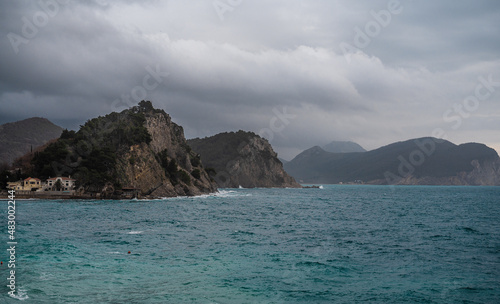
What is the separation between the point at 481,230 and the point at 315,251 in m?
31.4

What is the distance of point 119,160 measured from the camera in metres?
137

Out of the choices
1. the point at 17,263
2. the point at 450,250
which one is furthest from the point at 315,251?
the point at 17,263

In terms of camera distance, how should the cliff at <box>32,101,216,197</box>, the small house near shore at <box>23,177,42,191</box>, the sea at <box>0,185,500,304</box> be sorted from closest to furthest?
the sea at <box>0,185,500,304</box> → the small house near shore at <box>23,177,42,191</box> → the cliff at <box>32,101,216,197</box>

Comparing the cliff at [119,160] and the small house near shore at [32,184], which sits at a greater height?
the cliff at [119,160]

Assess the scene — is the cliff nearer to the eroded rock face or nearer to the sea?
the eroded rock face

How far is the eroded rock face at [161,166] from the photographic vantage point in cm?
13725

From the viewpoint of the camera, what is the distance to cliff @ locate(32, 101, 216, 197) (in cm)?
13038

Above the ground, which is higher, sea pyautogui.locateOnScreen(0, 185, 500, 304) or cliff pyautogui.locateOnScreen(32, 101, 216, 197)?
cliff pyautogui.locateOnScreen(32, 101, 216, 197)

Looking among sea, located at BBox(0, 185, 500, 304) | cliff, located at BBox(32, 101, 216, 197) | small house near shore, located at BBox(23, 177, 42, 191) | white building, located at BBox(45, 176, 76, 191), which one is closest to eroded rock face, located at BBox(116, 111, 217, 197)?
cliff, located at BBox(32, 101, 216, 197)

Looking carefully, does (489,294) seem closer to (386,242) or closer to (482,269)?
(482,269)

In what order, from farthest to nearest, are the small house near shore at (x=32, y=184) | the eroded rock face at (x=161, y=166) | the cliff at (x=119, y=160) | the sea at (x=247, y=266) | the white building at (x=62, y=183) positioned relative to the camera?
the eroded rock face at (x=161, y=166) < the cliff at (x=119, y=160) < the white building at (x=62, y=183) < the small house near shore at (x=32, y=184) < the sea at (x=247, y=266)

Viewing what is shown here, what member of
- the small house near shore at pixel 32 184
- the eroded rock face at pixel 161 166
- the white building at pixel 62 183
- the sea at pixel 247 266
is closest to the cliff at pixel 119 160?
the eroded rock face at pixel 161 166

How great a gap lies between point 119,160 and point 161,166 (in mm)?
20188

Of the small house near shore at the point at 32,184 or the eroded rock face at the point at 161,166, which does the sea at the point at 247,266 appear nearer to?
the small house near shore at the point at 32,184
